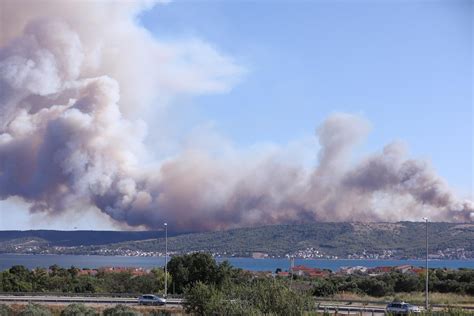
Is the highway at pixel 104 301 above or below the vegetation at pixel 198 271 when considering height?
below

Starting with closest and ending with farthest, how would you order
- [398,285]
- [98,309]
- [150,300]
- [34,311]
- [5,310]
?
[34,311] < [5,310] < [98,309] < [150,300] < [398,285]

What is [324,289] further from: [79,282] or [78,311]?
[78,311]

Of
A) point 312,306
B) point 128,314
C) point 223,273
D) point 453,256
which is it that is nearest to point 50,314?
point 128,314

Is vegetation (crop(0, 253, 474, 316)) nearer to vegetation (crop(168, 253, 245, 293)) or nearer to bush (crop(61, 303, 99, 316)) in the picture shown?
vegetation (crop(168, 253, 245, 293))

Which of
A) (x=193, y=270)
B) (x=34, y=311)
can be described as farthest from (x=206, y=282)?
(x=34, y=311)

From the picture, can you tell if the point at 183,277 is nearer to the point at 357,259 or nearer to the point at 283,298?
the point at 283,298

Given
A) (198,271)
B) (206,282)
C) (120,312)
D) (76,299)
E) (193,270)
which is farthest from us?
(193,270)

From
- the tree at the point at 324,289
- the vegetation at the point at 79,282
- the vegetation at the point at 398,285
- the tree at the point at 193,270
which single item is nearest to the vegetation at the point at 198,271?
the tree at the point at 193,270

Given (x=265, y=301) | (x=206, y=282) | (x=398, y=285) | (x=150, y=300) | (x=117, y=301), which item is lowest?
(x=398, y=285)

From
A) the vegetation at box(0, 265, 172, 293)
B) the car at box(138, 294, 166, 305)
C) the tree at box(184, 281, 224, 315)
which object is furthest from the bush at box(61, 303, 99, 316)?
the vegetation at box(0, 265, 172, 293)

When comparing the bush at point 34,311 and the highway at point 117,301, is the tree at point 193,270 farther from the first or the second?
the bush at point 34,311

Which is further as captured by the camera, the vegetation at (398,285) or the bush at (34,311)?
the vegetation at (398,285)

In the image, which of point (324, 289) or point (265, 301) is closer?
point (265, 301)

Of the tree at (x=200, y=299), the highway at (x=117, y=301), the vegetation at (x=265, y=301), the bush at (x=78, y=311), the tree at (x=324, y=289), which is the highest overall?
the vegetation at (x=265, y=301)
